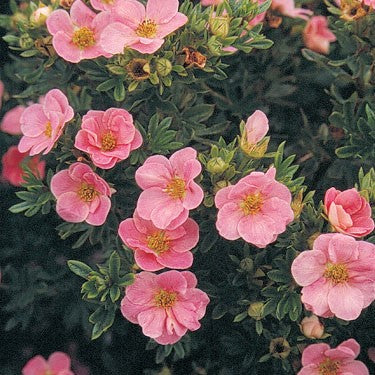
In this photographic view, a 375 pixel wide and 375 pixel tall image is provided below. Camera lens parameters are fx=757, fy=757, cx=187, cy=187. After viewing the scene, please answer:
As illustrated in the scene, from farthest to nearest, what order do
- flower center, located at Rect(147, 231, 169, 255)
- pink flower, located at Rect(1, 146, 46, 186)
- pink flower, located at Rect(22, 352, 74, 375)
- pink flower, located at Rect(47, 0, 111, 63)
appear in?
pink flower, located at Rect(1, 146, 46, 186)
pink flower, located at Rect(22, 352, 74, 375)
pink flower, located at Rect(47, 0, 111, 63)
flower center, located at Rect(147, 231, 169, 255)

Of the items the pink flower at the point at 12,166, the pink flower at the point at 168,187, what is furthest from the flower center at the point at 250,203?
the pink flower at the point at 12,166

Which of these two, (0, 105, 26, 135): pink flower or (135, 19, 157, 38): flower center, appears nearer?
(135, 19, 157, 38): flower center

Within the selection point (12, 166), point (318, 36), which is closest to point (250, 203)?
point (318, 36)

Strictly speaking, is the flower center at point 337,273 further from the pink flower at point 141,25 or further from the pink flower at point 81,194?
the pink flower at point 141,25

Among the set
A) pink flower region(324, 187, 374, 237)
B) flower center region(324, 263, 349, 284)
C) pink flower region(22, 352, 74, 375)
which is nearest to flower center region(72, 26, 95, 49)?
pink flower region(324, 187, 374, 237)

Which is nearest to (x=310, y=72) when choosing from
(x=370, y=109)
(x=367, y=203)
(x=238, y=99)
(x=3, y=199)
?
(x=238, y=99)

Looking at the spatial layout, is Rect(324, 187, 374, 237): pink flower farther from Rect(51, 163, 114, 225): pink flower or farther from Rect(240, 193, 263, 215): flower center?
Rect(51, 163, 114, 225): pink flower

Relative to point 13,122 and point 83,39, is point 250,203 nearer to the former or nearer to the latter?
point 83,39
